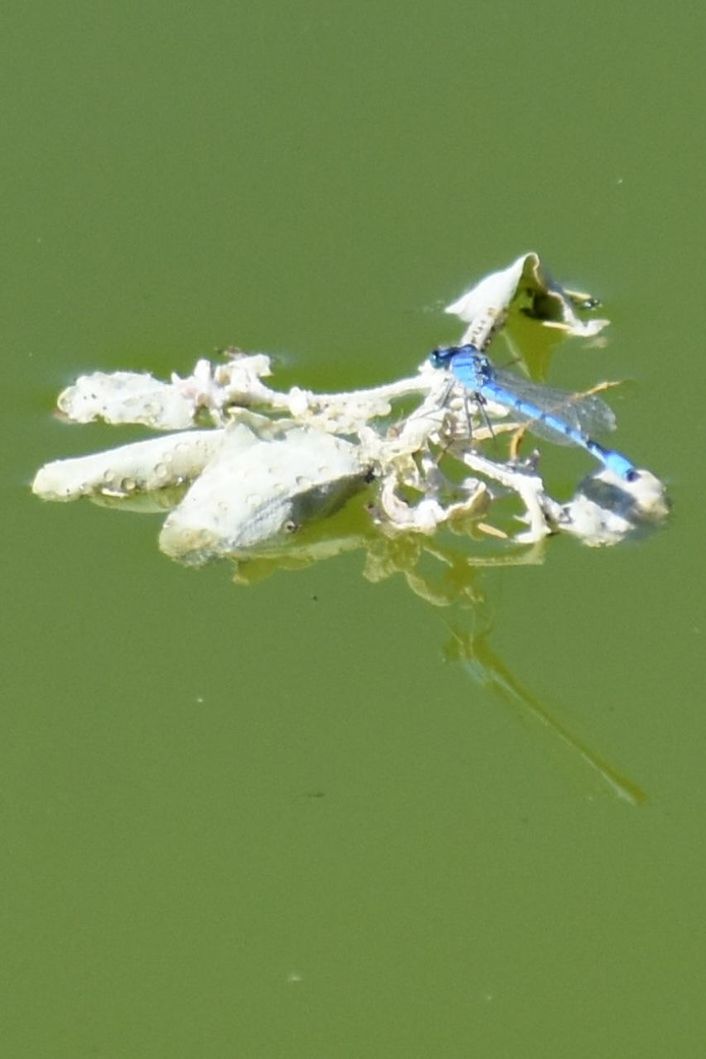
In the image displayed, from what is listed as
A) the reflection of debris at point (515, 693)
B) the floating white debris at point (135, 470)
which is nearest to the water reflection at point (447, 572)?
the reflection of debris at point (515, 693)

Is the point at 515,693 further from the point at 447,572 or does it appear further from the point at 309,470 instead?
the point at 309,470

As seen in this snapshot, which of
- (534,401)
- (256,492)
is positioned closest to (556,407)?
(534,401)

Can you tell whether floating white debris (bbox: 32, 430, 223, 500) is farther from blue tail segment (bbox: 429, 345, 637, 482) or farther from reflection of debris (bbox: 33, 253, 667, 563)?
blue tail segment (bbox: 429, 345, 637, 482)

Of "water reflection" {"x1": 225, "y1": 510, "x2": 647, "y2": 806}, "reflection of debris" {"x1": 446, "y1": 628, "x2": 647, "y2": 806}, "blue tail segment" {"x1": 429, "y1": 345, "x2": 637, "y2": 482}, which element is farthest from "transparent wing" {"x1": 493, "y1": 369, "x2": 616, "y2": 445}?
"reflection of debris" {"x1": 446, "y1": 628, "x2": 647, "y2": 806}

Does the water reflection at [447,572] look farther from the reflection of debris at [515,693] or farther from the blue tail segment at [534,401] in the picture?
the blue tail segment at [534,401]

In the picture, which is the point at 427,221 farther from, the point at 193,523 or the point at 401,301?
the point at 193,523
